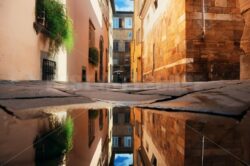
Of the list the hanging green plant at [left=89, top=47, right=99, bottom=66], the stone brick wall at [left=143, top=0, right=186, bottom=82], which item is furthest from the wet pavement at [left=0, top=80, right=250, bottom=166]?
the hanging green plant at [left=89, top=47, right=99, bottom=66]

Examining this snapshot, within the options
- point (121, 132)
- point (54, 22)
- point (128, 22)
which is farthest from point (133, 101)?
point (128, 22)

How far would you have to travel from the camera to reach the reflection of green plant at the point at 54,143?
103cm

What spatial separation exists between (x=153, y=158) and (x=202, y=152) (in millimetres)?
236

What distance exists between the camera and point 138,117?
2.16 m

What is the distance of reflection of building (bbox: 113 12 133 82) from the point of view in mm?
35188

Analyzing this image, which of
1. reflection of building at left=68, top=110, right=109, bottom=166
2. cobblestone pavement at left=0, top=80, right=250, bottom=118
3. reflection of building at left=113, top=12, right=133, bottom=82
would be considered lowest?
reflection of building at left=68, top=110, right=109, bottom=166

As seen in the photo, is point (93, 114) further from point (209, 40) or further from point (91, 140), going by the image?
point (209, 40)

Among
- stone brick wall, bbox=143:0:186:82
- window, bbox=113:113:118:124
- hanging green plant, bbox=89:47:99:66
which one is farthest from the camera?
hanging green plant, bbox=89:47:99:66

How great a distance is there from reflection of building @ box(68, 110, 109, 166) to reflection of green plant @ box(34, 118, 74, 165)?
0.04 meters

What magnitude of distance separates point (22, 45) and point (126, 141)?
4.05m

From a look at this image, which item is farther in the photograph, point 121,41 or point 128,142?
point 121,41

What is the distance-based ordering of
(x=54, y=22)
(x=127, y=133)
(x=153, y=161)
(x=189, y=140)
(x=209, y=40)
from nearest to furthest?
(x=153, y=161) → (x=189, y=140) → (x=127, y=133) → (x=54, y=22) → (x=209, y=40)

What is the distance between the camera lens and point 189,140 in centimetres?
133

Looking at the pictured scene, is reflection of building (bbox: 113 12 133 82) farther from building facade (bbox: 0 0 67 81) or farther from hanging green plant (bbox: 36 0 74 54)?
building facade (bbox: 0 0 67 81)
